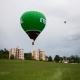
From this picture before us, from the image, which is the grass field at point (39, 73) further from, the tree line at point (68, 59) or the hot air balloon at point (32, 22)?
the tree line at point (68, 59)

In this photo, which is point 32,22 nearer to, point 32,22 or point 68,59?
point 32,22

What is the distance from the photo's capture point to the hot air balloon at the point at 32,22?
26.4 metres

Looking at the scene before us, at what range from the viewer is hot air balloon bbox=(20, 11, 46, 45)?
26364 mm

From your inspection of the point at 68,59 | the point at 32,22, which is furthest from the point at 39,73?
the point at 68,59

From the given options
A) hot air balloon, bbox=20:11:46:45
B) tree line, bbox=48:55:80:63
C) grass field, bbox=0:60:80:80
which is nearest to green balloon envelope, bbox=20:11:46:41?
hot air balloon, bbox=20:11:46:45

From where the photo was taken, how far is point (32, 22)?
86.8ft

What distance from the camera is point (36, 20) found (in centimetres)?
2650

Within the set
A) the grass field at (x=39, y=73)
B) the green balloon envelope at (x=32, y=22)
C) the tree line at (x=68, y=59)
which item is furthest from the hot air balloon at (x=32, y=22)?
the tree line at (x=68, y=59)

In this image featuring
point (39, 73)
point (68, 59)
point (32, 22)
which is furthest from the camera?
point (68, 59)

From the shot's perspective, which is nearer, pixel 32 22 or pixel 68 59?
pixel 32 22

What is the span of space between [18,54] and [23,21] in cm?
17034

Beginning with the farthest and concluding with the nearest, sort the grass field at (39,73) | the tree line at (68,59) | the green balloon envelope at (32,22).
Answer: the tree line at (68,59), the grass field at (39,73), the green balloon envelope at (32,22)

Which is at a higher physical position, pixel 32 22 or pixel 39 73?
pixel 32 22

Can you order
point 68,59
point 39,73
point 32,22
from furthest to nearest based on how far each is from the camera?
point 68,59 < point 39,73 < point 32,22
